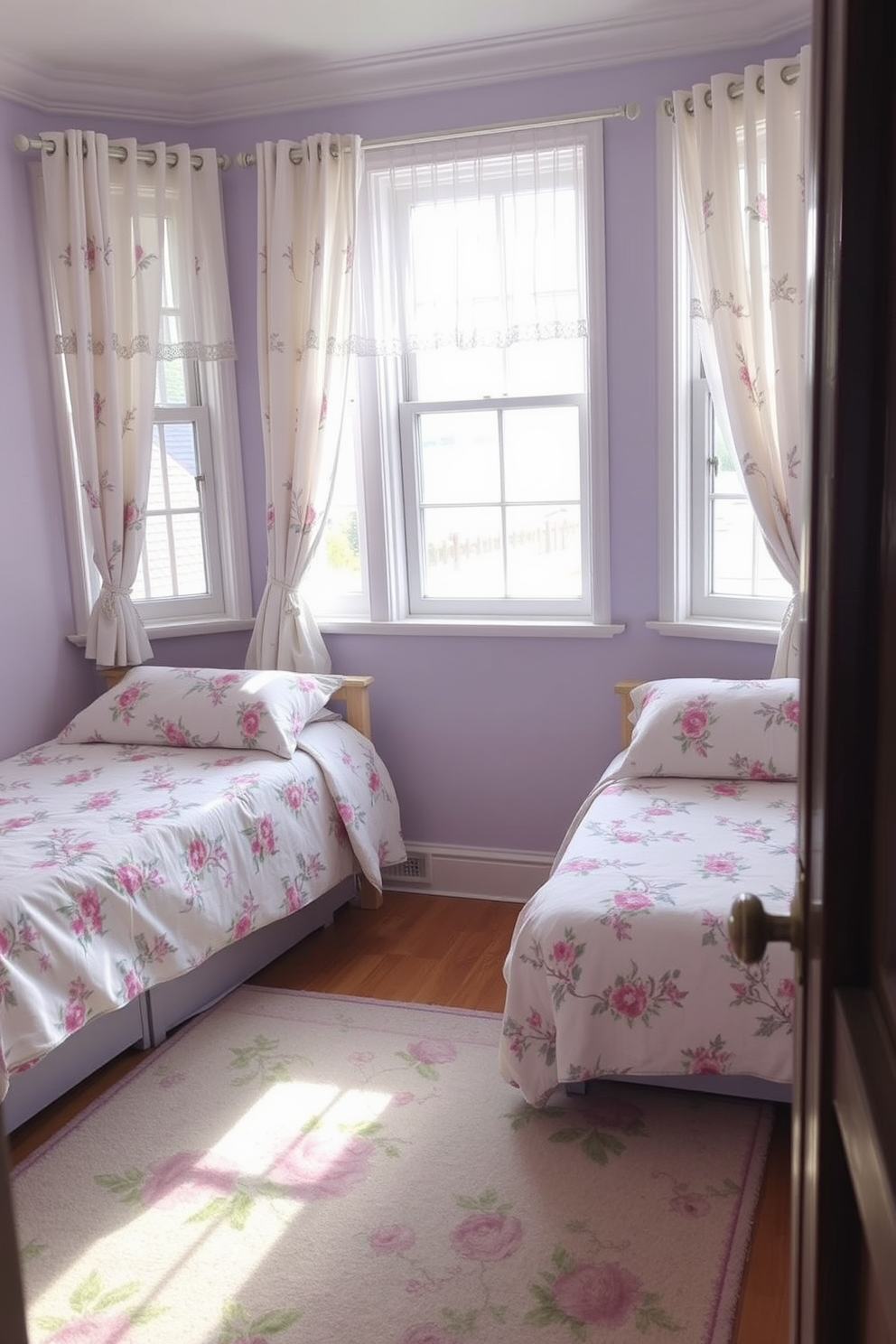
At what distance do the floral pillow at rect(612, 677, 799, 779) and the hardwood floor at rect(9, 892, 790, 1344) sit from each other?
2.44ft

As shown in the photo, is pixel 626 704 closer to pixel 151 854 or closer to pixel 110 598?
pixel 151 854

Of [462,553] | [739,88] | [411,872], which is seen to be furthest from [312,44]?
[411,872]

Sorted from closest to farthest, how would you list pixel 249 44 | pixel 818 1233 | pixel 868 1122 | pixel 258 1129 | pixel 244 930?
1. pixel 868 1122
2. pixel 818 1233
3. pixel 258 1129
4. pixel 244 930
5. pixel 249 44

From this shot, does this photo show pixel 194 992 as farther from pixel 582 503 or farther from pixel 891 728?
pixel 891 728

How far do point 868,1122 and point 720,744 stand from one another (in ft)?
7.99

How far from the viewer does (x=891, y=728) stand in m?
0.76

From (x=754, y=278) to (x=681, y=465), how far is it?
22.9 inches

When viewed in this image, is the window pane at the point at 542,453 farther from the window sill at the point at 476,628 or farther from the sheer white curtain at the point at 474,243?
the window sill at the point at 476,628

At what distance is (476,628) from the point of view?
150 inches

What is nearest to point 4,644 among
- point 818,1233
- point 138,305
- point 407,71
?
point 138,305

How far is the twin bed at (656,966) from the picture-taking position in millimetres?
2275

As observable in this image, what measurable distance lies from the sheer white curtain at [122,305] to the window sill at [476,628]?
68 centimetres

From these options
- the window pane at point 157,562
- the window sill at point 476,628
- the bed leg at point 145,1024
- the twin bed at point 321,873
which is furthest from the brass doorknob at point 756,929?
the window pane at point 157,562

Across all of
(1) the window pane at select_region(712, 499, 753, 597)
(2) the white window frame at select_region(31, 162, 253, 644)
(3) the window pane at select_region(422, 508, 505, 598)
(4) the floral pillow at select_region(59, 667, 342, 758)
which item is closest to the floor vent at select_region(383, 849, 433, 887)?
(4) the floral pillow at select_region(59, 667, 342, 758)
